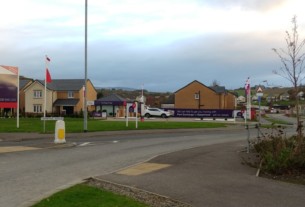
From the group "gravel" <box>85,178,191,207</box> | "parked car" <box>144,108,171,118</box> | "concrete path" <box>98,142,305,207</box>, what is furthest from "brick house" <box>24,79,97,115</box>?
"gravel" <box>85,178,191,207</box>

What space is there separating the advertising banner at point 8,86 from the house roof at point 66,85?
5210 cm

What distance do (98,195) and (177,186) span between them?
1.99 m

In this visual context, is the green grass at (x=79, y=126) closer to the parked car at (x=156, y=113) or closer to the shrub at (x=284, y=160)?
the shrub at (x=284, y=160)

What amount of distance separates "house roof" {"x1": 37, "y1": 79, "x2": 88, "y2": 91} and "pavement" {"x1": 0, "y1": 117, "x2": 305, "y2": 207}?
71966 millimetres

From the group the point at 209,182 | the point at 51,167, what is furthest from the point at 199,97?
the point at 209,182

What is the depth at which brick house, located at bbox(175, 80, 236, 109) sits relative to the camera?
9181cm

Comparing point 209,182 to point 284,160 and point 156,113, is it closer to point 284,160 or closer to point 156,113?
point 284,160

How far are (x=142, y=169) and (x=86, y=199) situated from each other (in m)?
4.53

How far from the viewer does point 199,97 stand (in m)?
92.3

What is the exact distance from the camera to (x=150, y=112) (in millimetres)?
73625

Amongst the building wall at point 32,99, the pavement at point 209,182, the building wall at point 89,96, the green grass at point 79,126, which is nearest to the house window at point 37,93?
the building wall at point 32,99

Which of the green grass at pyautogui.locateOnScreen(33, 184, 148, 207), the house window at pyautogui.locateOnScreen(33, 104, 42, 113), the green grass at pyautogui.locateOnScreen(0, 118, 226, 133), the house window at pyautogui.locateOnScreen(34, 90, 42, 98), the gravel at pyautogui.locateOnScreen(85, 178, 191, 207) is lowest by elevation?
the gravel at pyautogui.locateOnScreen(85, 178, 191, 207)

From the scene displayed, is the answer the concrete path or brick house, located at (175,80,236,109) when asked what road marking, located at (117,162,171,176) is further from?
brick house, located at (175,80,236,109)

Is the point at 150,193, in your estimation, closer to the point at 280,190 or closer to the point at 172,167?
the point at 280,190
